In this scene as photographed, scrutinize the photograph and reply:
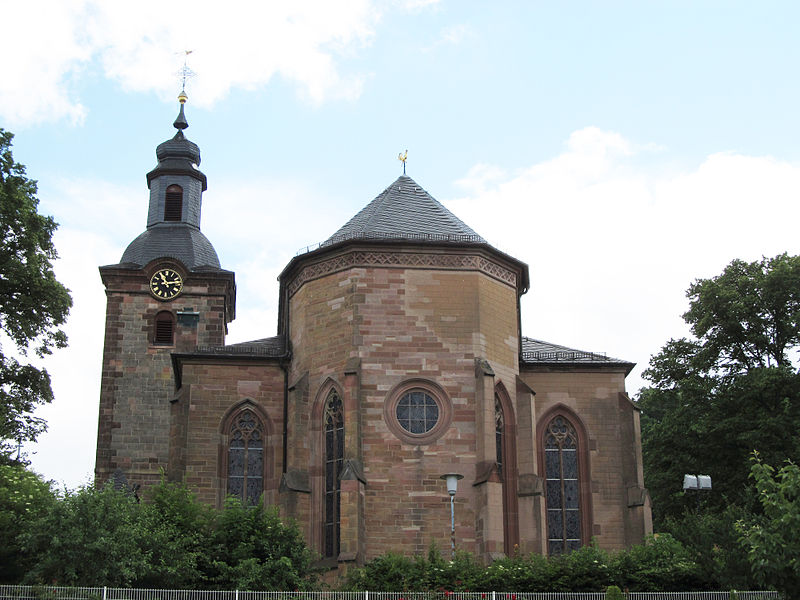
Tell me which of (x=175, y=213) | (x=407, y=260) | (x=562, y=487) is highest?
(x=175, y=213)

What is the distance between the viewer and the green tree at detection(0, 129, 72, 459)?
2962cm

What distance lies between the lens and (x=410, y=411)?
96.2ft

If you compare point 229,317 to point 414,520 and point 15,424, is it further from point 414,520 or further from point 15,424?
point 414,520

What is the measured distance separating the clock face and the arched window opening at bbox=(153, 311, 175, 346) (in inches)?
30.0

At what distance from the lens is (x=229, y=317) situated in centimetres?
4816

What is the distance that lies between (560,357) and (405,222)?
651cm

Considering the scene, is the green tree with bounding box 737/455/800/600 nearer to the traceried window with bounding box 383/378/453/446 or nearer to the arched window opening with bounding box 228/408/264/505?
the traceried window with bounding box 383/378/453/446

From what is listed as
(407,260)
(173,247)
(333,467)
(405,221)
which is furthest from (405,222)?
(173,247)

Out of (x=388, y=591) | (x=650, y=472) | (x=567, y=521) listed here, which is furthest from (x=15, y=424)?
(x=650, y=472)

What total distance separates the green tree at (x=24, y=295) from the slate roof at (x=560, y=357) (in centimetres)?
1415

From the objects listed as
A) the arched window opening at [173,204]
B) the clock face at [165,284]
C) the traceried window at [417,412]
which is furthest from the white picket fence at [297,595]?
the arched window opening at [173,204]

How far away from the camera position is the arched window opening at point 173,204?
47594 mm

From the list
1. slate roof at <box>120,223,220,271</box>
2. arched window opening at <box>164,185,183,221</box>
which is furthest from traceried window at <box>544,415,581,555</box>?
arched window opening at <box>164,185,183,221</box>

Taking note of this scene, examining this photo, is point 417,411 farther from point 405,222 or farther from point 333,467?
point 405,222
